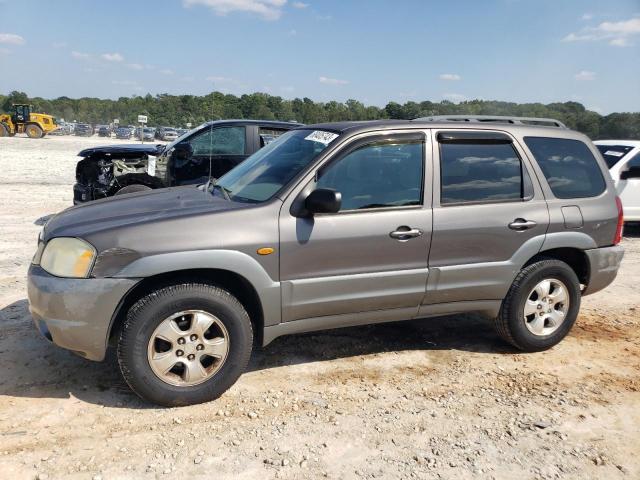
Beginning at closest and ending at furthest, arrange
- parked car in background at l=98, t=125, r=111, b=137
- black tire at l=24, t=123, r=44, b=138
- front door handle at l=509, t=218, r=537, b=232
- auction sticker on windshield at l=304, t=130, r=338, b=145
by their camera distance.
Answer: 1. auction sticker on windshield at l=304, t=130, r=338, b=145
2. front door handle at l=509, t=218, r=537, b=232
3. black tire at l=24, t=123, r=44, b=138
4. parked car in background at l=98, t=125, r=111, b=137

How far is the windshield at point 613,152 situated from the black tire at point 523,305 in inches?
244

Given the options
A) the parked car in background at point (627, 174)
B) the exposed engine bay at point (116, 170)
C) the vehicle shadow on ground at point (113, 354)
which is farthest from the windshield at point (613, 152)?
the exposed engine bay at point (116, 170)

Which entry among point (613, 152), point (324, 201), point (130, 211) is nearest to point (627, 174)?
point (613, 152)

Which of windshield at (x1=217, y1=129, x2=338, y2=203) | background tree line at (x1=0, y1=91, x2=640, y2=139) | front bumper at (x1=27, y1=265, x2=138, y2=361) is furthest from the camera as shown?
background tree line at (x1=0, y1=91, x2=640, y2=139)

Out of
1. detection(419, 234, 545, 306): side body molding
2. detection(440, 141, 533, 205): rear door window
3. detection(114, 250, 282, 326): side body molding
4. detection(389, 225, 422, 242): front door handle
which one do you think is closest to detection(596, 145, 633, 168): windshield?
detection(440, 141, 533, 205): rear door window

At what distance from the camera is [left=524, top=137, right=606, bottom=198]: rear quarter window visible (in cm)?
450

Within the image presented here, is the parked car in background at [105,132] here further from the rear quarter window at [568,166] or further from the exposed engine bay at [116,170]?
the rear quarter window at [568,166]

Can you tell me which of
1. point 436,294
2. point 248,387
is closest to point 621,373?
point 436,294

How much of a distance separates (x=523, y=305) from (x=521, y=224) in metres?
0.68

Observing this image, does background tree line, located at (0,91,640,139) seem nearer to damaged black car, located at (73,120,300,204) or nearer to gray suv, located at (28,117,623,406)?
damaged black car, located at (73,120,300,204)

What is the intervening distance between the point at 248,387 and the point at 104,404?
37.2 inches

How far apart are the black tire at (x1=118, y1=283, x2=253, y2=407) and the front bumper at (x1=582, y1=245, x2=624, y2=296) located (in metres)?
2.98

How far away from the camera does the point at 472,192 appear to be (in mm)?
4211

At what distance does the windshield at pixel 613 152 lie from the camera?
9.79m
